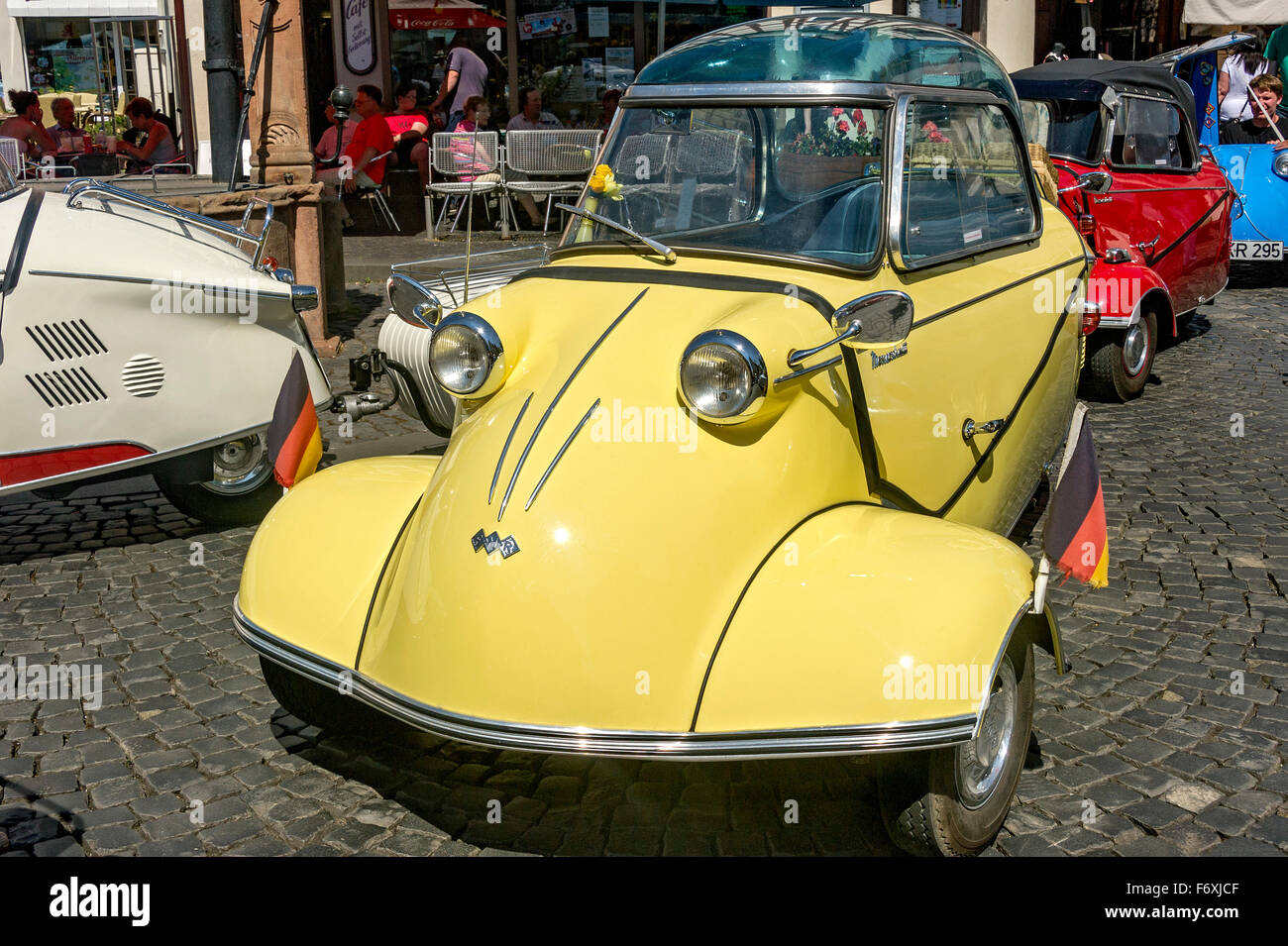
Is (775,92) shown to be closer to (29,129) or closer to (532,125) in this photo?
(532,125)

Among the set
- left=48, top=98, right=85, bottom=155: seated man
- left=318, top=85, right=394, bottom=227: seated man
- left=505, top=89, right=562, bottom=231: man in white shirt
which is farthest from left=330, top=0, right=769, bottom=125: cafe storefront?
left=48, top=98, right=85, bottom=155: seated man

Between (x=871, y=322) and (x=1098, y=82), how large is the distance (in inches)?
273

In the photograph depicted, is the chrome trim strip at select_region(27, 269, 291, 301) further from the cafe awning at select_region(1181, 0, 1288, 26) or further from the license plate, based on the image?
the cafe awning at select_region(1181, 0, 1288, 26)

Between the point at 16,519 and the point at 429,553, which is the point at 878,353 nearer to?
the point at 429,553

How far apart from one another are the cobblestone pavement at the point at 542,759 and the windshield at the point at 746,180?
160cm

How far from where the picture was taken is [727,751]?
288 cm

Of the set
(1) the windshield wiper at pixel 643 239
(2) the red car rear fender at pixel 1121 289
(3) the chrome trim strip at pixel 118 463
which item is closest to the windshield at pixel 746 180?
(1) the windshield wiper at pixel 643 239

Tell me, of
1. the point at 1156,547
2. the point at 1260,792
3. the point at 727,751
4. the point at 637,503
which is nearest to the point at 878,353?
the point at 637,503

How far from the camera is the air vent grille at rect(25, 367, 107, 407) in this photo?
514 cm

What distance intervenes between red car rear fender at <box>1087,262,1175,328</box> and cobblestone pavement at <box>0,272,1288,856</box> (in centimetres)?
247

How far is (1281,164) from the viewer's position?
11.1 m

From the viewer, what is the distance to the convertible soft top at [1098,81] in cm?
932

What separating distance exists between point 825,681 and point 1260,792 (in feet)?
5.07

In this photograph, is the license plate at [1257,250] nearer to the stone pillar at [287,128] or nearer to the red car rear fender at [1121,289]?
the red car rear fender at [1121,289]
